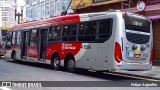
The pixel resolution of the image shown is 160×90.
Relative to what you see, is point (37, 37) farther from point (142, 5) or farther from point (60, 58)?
point (142, 5)

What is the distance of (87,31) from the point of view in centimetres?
1515

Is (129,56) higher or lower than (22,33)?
lower

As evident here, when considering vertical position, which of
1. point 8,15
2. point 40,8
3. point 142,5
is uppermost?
point 8,15

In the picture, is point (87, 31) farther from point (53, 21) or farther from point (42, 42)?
point (42, 42)

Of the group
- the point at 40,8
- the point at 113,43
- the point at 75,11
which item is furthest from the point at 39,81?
the point at 40,8

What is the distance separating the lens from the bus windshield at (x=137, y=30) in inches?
546

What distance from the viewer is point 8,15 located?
130 m

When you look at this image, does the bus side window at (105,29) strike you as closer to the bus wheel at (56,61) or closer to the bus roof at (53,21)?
the bus roof at (53,21)

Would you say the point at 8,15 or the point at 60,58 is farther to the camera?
the point at 8,15

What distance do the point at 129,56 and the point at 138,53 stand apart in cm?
61

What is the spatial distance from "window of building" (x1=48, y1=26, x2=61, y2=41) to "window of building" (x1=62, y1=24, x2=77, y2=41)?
0.57m

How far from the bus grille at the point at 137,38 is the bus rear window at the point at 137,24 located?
262mm

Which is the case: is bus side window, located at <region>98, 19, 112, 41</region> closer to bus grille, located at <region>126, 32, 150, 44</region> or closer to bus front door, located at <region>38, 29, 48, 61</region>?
bus grille, located at <region>126, 32, 150, 44</region>

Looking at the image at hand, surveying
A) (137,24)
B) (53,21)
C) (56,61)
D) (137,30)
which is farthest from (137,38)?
(53,21)
